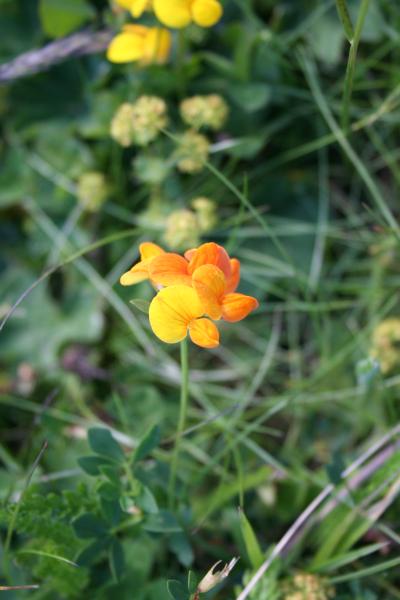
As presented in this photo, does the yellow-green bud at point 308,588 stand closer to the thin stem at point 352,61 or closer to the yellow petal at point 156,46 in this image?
the thin stem at point 352,61

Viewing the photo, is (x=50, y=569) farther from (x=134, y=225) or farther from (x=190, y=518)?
(x=134, y=225)

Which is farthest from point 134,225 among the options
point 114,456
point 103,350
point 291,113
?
point 114,456

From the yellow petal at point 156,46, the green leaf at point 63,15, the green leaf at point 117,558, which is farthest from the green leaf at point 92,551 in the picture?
the green leaf at point 63,15

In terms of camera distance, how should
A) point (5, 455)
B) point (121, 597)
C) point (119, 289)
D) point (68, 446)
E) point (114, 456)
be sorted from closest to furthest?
point (114, 456)
point (121, 597)
point (5, 455)
point (68, 446)
point (119, 289)

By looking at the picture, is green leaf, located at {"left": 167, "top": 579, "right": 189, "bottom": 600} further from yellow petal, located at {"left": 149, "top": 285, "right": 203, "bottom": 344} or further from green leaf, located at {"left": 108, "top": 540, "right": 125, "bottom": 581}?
yellow petal, located at {"left": 149, "top": 285, "right": 203, "bottom": 344}

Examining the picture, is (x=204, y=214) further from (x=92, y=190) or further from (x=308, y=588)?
(x=308, y=588)

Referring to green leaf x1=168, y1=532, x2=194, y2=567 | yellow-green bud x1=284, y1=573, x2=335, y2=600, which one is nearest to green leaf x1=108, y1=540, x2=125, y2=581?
green leaf x1=168, y1=532, x2=194, y2=567
